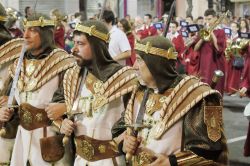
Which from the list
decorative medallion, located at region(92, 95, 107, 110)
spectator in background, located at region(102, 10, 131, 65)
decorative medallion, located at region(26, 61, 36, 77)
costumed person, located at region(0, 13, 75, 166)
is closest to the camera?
decorative medallion, located at region(92, 95, 107, 110)

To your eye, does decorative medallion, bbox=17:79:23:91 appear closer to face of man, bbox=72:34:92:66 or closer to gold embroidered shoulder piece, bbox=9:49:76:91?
gold embroidered shoulder piece, bbox=9:49:76:91

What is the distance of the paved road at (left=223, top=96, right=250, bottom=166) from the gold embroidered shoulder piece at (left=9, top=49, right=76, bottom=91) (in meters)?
2.81

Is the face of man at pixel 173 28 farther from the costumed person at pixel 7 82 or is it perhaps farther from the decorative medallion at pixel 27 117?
the decorative medallion at pixel 27 117

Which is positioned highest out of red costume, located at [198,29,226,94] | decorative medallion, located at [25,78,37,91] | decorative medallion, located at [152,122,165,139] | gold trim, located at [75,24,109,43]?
gold trim, located at [75,24,109,43]

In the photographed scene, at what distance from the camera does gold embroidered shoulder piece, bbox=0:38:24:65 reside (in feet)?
17.6

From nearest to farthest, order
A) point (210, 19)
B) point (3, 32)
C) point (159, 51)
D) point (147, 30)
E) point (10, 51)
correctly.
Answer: point (159, 51), point (10, 51), point (3, 32), point (210, 19), point (147, 30)

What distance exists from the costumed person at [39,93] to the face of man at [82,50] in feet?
1.86

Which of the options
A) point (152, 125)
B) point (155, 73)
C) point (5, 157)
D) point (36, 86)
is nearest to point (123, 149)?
point (152, 125)

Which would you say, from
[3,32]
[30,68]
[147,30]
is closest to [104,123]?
[30,68]

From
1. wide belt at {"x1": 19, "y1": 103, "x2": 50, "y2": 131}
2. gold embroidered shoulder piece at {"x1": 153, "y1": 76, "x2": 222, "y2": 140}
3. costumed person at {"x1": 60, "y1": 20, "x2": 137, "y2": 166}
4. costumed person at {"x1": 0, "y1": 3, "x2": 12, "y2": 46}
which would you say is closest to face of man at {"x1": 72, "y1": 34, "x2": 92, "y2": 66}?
costumed person at {"x1": 60, "y1": 20, "x2": 137, "y2": 166}

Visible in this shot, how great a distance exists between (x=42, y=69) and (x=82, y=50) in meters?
0.75

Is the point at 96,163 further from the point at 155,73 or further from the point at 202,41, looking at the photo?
the point at 202,41

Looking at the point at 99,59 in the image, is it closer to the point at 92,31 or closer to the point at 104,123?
the point at 92,31

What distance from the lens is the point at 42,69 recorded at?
4.89 meters
